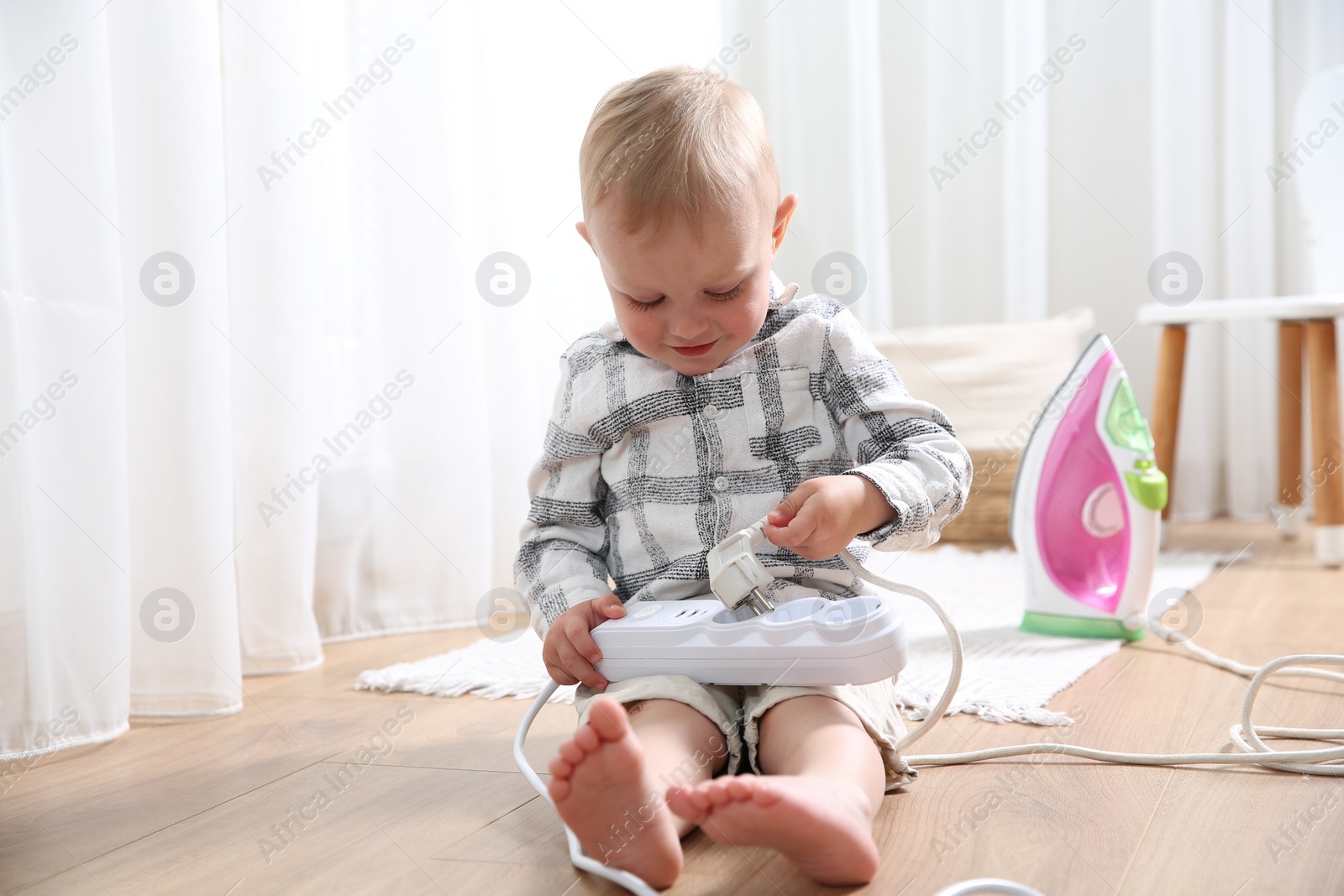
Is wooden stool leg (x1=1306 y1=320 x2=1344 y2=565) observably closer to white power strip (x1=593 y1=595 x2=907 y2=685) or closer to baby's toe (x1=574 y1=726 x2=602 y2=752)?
white power strip (x1=593 y1=595 x2=907 y2=685)

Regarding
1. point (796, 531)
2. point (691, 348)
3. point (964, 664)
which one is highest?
point (691, 348)

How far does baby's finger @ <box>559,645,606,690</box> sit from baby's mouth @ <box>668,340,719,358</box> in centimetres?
22

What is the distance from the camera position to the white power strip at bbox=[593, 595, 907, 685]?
26.7 inches

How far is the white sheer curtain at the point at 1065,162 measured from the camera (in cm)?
216

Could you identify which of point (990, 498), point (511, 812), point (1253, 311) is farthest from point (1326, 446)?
point (511, 812)

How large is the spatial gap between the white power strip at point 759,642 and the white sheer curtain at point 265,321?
0.52m

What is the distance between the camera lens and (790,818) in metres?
0.53

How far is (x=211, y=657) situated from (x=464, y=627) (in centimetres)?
44

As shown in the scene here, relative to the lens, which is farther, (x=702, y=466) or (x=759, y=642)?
(x=702, y=466)

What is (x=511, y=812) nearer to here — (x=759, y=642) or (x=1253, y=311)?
(x=759, y=642)

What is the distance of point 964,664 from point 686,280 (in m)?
0.58

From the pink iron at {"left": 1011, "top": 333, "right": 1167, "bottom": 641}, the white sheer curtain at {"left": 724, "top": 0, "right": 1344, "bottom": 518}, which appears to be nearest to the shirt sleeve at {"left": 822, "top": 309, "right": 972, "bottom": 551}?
the pink iron at {"left": 1011, "top": 333, "right": 1167, "bottom": 641}

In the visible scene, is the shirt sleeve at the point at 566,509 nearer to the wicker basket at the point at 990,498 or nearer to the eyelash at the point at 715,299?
the eyelash at the point at 715,299

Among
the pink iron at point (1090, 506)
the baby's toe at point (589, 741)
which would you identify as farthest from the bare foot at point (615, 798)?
the pink iron at point (1090, 506)
